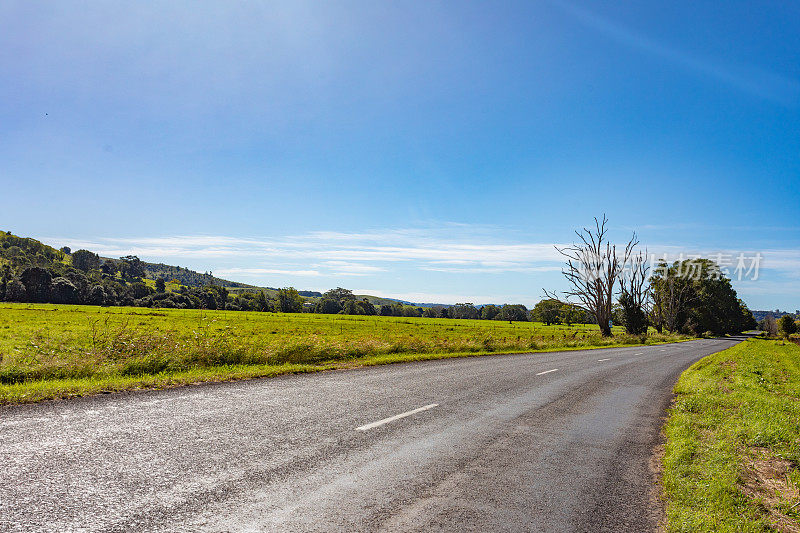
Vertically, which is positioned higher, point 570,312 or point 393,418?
point 570,312

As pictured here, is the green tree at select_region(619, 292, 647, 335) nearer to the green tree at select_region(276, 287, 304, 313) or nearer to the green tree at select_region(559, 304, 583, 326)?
the green tree at select_region(559, 304, 583, 326)

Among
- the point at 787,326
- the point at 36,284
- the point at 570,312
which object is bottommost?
the point at 36,284

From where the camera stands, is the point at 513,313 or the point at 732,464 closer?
the point at 732,464

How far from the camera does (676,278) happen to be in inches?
2970

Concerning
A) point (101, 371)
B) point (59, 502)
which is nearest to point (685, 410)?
point (59, 502)

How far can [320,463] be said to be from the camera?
5.16 metres

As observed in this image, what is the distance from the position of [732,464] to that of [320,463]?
5218 mm

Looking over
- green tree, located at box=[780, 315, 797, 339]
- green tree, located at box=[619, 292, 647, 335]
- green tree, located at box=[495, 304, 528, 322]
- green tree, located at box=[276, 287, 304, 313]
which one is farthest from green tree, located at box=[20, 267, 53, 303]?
green tree, located at box=[780, 315, 797, 339]

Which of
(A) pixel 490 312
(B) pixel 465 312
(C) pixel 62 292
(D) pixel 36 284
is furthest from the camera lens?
(B) pixel 465 312

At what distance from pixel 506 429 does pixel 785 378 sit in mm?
16375

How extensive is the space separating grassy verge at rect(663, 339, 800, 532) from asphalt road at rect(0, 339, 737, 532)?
399 mm

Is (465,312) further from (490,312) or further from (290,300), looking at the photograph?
(290,300)

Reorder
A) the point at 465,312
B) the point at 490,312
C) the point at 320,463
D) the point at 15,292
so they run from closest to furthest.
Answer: the point at 320,463
the point at 15,292
the point at 490,312
the point at 465,312

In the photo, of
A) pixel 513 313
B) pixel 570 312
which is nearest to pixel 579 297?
pixel 570 312
